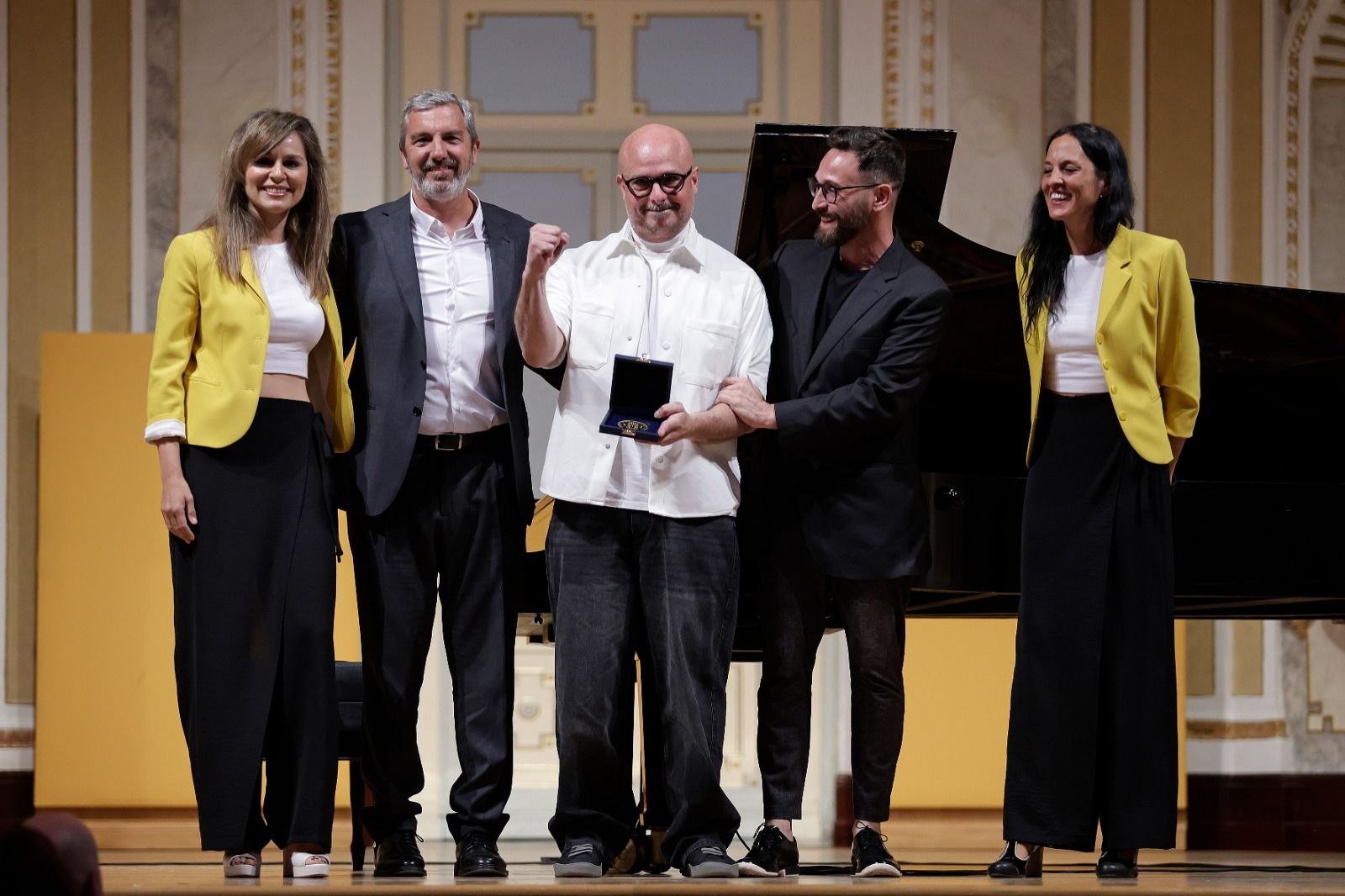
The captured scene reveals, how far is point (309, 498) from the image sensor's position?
2988 mm

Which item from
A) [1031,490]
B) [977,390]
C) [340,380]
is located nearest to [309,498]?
[340,380]

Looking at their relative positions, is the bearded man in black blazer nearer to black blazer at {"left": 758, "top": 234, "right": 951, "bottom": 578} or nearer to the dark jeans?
black blazer at {"left": 758, "top": 234, "right": 951, "bottom": 578}

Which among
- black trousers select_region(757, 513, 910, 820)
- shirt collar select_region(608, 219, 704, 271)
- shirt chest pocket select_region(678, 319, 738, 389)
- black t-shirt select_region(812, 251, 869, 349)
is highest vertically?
shirt collar select_region(608, 219, 704, 271)

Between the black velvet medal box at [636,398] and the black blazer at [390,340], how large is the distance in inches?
9.8

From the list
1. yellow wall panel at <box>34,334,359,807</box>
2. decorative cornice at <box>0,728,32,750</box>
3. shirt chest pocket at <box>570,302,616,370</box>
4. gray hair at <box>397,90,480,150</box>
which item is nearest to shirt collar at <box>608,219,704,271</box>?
shirt chest pocket at <box>570,302,616,370</box>

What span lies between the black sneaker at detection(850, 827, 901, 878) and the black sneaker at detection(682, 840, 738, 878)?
0.25m

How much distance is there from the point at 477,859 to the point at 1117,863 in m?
1.23

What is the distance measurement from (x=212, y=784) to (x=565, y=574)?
0.76 m

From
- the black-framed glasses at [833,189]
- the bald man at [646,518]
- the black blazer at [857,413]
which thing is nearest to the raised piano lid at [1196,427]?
the black-framed glasses at [833,189]

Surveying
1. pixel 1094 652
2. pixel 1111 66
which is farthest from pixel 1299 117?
pixel 1094 652

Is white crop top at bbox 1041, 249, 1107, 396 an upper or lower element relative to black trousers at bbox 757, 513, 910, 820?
upper

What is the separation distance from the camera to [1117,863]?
3.02 metres

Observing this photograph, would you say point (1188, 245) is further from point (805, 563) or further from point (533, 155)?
point (805, 563)

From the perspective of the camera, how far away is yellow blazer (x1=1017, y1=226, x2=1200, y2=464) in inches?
122
